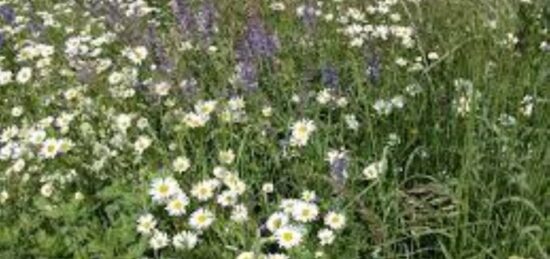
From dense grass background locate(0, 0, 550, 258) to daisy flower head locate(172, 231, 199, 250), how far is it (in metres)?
0.05

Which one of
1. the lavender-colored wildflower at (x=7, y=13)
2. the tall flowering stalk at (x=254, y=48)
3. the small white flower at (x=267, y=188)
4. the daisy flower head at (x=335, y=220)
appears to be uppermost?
the lavender-colored wildflower at (x=7, y=13)

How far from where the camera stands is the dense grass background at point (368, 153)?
297cm

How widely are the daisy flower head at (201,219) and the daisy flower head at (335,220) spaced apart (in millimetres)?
369

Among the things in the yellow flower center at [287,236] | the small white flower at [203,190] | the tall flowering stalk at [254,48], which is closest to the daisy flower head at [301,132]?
the tall flowering stalk at [254,48]

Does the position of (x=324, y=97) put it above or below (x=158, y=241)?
above

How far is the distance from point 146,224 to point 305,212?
526 millimetres

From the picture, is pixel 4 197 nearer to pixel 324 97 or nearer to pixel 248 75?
pixel 248 75

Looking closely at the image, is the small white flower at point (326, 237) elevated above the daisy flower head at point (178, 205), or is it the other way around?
the daisy flower head at point (178, 205)

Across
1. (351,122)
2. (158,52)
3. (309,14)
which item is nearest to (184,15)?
(158,52)

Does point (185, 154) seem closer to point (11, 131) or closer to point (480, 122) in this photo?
point (11, 131)

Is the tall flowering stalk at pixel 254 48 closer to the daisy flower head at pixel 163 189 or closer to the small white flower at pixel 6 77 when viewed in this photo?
the daisy flower head at pixel 163 189

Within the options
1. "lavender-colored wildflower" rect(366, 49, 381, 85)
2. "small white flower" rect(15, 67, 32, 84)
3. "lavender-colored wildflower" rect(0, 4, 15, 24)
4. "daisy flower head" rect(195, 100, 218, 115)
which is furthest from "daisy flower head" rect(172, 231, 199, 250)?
"lavender-colored wildflower" rect(0, 4, 15, 24)

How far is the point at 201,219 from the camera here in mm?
3049

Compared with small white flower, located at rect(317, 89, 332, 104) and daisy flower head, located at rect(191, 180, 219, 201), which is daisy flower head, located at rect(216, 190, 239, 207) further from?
small white flower, located at rect(317, 89, 332, 104)
